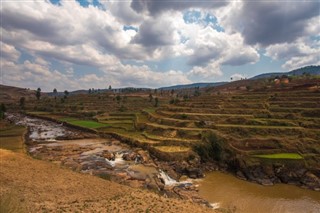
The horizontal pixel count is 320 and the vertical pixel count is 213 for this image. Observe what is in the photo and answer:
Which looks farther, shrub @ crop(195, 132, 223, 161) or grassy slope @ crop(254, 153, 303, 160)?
shrub @ crop(195, 132, 223, 161)

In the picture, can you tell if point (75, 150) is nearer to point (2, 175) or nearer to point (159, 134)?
point (159, 134)

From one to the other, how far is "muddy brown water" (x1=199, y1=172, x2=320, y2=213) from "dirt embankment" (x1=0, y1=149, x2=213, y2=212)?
8.48 metres

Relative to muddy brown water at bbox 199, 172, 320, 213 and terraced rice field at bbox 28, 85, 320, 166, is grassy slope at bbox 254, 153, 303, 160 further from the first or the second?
muddy brown water at bbox 199, 172, 320, 213

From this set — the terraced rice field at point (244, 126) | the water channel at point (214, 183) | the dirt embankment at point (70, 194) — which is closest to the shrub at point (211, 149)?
the terraced rice field at point (244, 126)

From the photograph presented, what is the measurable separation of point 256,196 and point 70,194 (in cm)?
2245

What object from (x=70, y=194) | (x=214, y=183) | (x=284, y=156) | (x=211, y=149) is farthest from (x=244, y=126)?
(x=70, y=194)

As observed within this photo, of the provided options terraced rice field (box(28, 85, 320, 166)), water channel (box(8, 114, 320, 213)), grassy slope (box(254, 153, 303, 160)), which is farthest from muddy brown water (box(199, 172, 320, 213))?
terraced rice field (box(28, 85, 320, 166))

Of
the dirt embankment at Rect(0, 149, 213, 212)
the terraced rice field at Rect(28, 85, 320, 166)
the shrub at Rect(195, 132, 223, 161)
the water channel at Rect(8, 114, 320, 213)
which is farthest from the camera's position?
the shrub at Rect(195, 132, 223, 161)

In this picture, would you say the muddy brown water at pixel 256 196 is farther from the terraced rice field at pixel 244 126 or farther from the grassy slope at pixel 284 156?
the terraced rice field at pixel 244 126

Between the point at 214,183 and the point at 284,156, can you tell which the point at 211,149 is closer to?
the point at 214,183

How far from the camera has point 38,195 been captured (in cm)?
2386

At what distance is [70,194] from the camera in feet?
82.2

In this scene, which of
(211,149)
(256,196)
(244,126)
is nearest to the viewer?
(256,196)

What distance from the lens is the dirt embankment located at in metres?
21.4
